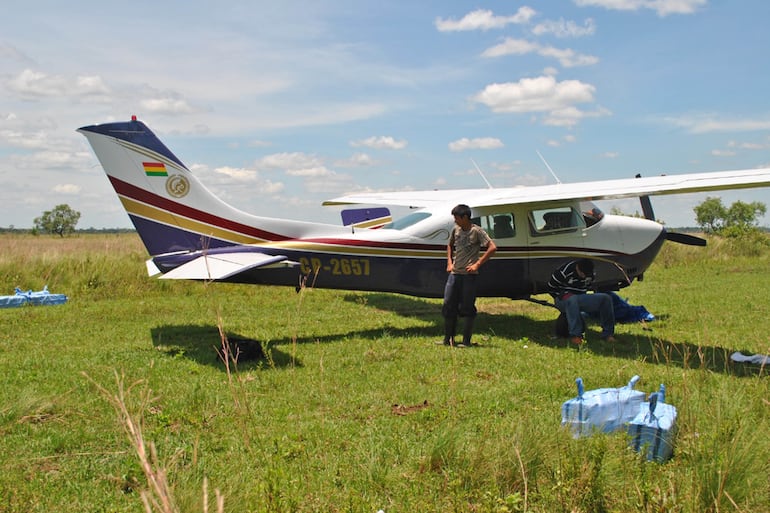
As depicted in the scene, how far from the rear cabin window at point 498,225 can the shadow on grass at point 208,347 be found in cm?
395

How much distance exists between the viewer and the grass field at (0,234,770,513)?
3188mm

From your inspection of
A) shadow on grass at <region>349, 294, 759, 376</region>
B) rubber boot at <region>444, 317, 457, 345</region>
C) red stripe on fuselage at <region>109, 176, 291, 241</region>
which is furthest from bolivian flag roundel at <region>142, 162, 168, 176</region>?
rubber boot at <region>444, 317, 457, 345</region>

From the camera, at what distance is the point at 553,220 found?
10086mm

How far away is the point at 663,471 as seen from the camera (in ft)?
12.0

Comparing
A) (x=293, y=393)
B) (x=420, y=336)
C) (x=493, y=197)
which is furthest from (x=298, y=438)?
(x=493, y=197)

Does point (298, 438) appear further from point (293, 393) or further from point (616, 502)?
point (616, 502)

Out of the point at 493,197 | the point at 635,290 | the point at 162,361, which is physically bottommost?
the point at 635,290

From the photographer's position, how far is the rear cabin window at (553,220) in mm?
9977

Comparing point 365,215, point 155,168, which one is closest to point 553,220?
point 155,168

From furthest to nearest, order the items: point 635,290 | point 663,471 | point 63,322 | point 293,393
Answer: point 635,290 → point 63,322 → point 293,393 → point 663,471

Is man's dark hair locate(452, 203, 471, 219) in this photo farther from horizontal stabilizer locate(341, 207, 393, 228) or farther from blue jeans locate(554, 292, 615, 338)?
horizontal stabilizer locate(341, 207, 393, 228)

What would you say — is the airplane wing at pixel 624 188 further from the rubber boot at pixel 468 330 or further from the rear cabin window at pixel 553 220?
the rubber boot at pixel 468 330

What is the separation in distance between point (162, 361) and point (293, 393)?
7.70 ft

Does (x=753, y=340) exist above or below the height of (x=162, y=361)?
below
